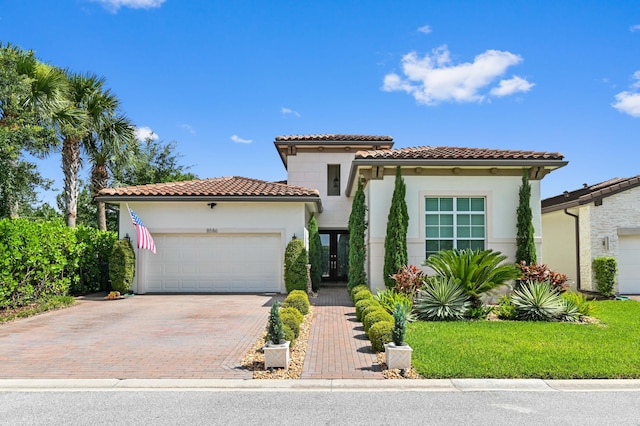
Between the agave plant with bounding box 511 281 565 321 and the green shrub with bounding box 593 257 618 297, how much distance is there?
609cm

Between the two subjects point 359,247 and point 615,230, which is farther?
point 615,230

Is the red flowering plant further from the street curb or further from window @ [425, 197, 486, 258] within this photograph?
the street curb

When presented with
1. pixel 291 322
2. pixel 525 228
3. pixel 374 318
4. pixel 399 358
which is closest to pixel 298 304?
pixel 291 322

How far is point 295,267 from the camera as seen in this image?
1560cm

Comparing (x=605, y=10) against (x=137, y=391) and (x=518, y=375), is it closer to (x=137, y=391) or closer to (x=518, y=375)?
(x=518, y=375)

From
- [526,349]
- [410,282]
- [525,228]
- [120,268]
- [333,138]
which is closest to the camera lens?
[526,349]

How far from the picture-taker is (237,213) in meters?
16.8

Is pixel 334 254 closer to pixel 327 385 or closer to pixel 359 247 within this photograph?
pixel 359 247

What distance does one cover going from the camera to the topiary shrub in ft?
51.7

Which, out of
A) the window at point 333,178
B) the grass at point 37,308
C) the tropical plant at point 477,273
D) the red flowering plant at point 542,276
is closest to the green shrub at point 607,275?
the red flowering plant at point 542,276

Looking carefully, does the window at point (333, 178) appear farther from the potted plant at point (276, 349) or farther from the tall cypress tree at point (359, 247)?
the potted plant at point (276, 349)

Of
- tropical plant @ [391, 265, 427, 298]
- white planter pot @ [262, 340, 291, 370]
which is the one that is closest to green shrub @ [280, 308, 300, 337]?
white planter pot @ [262, 340, 291, 370]

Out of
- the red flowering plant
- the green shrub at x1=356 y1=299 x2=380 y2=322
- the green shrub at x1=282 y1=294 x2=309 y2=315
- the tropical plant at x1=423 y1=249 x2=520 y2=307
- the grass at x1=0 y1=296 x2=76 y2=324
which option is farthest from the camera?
the red flowering plant

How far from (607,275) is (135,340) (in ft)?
49.4
